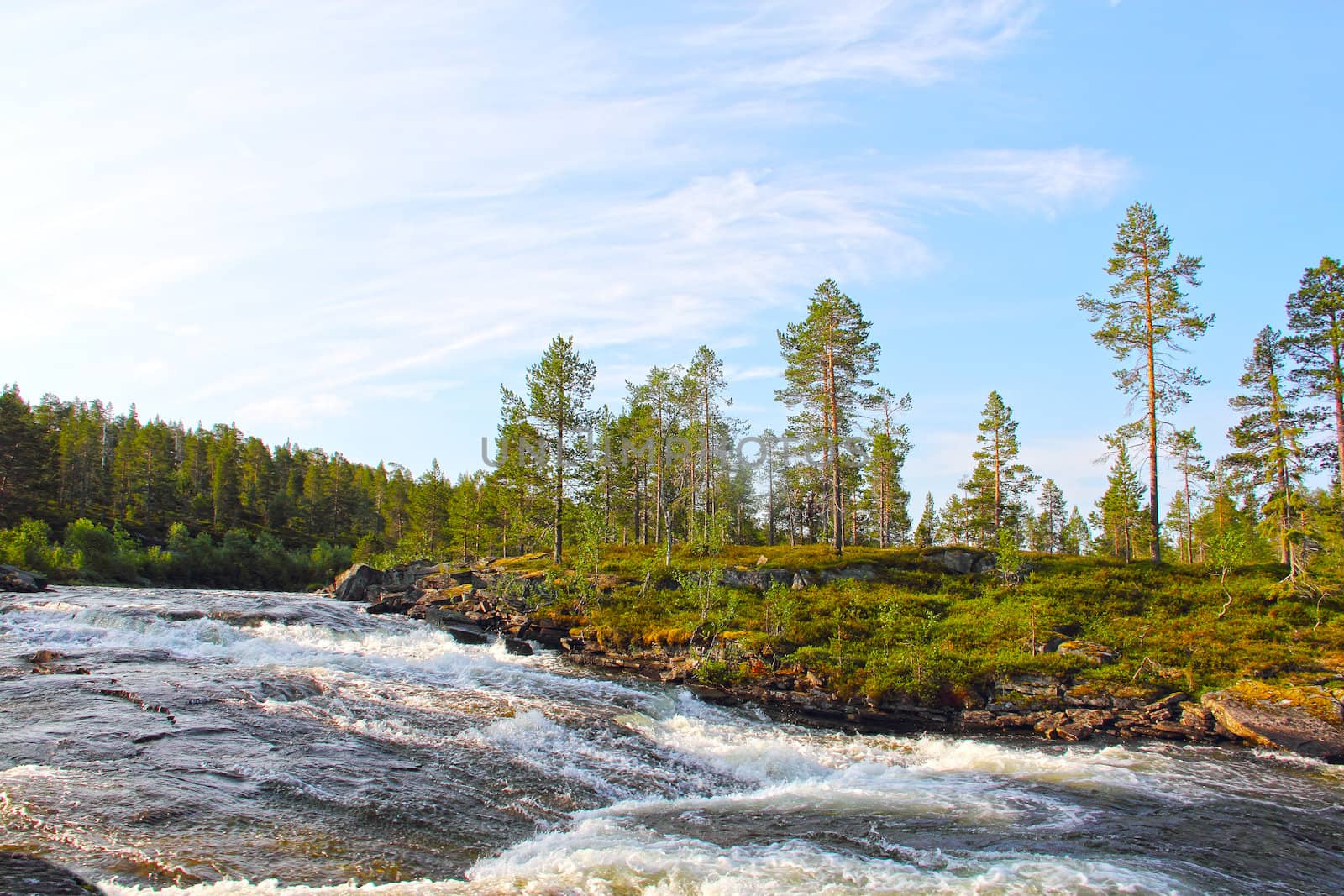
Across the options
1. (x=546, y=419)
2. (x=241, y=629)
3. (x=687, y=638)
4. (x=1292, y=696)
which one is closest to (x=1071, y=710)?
(x=1292, y=696)

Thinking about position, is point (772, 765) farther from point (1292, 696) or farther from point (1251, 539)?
point (1251, 539)

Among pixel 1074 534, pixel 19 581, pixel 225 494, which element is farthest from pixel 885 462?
pixel 225 494

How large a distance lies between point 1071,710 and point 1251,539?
162 ft

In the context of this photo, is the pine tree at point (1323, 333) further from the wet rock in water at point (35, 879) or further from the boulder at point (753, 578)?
the wet rock in water at point (35, 879)

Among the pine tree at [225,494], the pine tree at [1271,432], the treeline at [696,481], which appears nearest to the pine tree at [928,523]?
the treeline at [696,481]

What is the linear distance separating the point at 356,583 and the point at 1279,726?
1768 inches

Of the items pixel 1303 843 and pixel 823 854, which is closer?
pixel 823 854

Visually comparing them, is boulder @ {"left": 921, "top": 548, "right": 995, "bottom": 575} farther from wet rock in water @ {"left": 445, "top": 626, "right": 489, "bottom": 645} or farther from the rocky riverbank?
wet rock in water @ {"left": 445, "top": 626, "right": 489, "bottom": 645}

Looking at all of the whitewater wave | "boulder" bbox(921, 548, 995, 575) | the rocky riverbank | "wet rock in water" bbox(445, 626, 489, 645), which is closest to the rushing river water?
the whitewater wave

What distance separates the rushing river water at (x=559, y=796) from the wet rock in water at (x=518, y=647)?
5.44 m

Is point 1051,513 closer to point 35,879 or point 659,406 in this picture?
point 659,406

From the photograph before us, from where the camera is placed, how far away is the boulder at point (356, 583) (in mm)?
42688

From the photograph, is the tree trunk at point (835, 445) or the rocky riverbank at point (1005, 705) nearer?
the rocky riverbank at point (1005, 705)

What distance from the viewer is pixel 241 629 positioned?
82.0 feet
